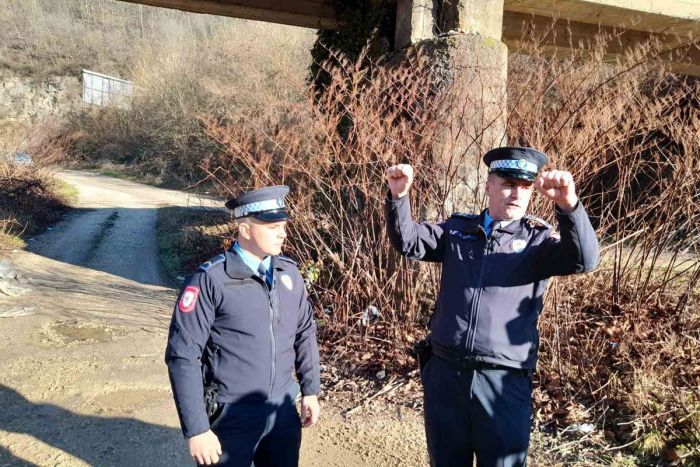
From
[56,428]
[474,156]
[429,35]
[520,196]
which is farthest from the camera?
[429,35]

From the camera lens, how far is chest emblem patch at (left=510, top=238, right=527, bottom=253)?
2187 mm

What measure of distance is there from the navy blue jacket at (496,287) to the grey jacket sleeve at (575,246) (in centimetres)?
1

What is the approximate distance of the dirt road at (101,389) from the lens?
135 inches

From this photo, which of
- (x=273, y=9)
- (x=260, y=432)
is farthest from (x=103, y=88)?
(x=260, y=432)

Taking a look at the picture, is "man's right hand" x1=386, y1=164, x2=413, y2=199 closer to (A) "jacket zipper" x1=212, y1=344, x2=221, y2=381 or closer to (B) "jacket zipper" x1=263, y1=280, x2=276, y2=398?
(B) "jacket zipper" x1=263, y1=280, x2=276, y2=398

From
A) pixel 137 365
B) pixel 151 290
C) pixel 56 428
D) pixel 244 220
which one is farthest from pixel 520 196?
pixel 151 290

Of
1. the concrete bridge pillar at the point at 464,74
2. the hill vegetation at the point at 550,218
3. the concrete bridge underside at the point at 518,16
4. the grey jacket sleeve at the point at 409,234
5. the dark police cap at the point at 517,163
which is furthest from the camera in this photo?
the concrete bridge underside at the point at 518,16

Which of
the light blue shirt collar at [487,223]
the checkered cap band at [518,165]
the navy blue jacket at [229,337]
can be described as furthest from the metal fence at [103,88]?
the checkered cap band at [518,165]

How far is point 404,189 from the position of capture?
7.43 ft

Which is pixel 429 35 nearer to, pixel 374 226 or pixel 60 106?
pixel 374 226

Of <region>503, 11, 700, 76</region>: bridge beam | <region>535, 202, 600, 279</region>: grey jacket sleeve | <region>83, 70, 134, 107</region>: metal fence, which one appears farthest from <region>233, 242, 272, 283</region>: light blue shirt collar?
<region>83, 70, 134, 107</region>: metal fence

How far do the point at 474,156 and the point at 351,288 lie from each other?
167 centimetres

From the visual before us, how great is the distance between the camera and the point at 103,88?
122 ft

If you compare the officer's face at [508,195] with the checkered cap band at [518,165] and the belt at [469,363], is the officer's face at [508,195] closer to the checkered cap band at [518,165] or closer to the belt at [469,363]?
the checkered cap band at [518,165]
